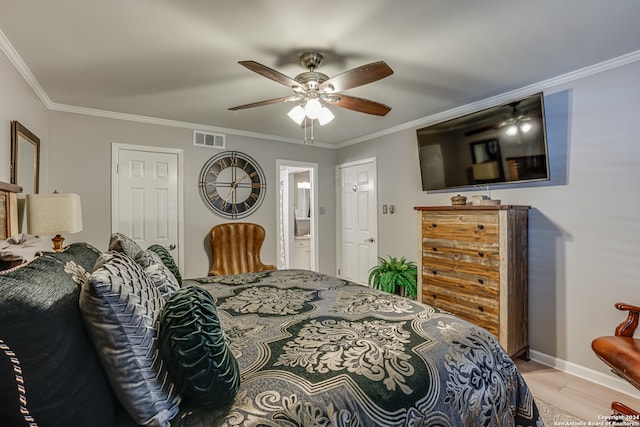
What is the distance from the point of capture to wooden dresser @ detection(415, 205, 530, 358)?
2.51m

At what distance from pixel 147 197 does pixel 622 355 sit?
435 centimetres

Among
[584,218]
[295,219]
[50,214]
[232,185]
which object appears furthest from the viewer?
[295,219]

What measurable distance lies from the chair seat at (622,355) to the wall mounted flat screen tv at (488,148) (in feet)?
4.24

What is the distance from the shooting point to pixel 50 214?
1977 millimetres

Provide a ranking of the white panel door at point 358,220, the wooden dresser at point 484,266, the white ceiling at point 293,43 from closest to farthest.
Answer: the white ceiling at point 293,43 → the wooden dresser at point 484,266 → the white panel door at point 358,220

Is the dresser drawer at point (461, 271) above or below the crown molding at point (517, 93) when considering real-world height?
below

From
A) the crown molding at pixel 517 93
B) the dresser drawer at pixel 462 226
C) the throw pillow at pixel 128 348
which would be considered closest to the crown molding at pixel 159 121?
the crown molding at pixel 517 93

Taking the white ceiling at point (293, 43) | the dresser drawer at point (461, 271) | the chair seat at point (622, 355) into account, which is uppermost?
the white ceiling at point (293, 43)

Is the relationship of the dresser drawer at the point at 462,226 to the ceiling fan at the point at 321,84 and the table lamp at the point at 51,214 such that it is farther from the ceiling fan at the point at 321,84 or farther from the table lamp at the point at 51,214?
the table lamp at the point at 51,214

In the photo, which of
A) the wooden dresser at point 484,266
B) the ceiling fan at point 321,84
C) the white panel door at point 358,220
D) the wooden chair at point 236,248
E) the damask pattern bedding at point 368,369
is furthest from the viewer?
the white panel door at point 358,220

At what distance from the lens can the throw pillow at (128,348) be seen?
0.80 meters

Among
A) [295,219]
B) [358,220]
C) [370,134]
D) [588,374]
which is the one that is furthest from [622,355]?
[295,219]

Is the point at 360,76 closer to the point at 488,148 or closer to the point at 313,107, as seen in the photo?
the point at 313,107

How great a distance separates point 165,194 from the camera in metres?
3.70
